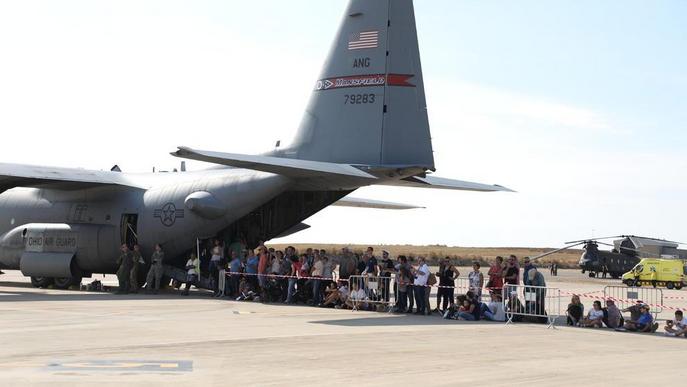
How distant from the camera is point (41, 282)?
27.8m

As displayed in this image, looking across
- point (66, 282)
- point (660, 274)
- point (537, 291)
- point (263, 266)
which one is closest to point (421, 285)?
point (537, 291)

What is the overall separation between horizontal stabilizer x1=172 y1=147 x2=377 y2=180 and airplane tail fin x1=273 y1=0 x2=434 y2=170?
896 mm

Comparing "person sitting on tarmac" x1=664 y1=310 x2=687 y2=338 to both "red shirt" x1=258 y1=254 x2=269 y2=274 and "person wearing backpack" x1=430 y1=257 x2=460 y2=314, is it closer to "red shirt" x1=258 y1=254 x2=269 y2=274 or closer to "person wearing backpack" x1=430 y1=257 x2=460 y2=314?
"person wearing backpack" x1=430 y1=257 x2=460 y2=314

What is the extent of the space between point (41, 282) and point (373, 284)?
12.7m

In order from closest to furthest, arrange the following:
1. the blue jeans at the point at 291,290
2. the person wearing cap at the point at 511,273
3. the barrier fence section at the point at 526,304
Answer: the barrier fence section at the point at 526,304
the person wearing cap at the point at 511,273
the blue jeans at the point at 291,290

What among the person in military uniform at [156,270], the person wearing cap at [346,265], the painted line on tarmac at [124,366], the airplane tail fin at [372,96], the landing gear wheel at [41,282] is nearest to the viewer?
the painted line on tarmac at [124,366]

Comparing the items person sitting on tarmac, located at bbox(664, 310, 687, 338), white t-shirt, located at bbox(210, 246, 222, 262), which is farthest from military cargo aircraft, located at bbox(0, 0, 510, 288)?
person sitting on tarmac, located at bbox(664, 310, 687, 338)

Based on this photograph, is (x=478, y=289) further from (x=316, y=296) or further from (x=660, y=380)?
(x=660, y=380)

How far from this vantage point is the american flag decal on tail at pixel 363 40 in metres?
22.1

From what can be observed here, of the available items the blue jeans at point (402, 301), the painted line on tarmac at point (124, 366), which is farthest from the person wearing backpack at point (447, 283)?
the painted line on tarmac at point (124, 366)

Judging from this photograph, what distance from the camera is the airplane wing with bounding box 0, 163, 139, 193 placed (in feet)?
77.8

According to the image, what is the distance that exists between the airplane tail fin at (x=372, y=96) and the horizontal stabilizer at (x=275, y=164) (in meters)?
0.90

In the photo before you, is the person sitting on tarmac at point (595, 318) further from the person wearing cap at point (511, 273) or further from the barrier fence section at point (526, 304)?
the person wearing cap at point (511, 273)

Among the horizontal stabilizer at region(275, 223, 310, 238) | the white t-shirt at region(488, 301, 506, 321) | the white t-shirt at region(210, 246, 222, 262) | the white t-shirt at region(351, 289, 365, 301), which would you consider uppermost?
the horizontal stabilizer at region(275, 223, 310, 238)
